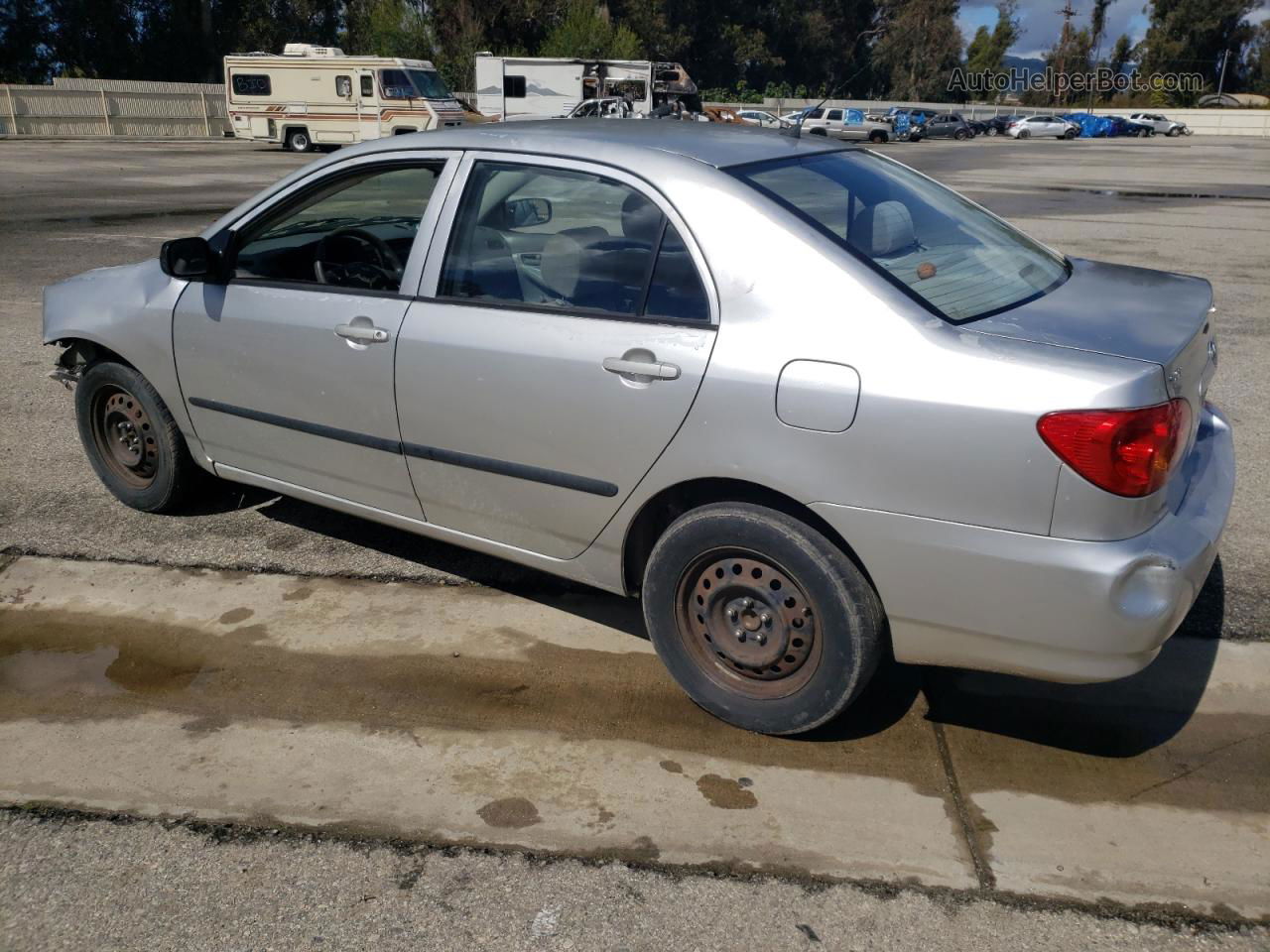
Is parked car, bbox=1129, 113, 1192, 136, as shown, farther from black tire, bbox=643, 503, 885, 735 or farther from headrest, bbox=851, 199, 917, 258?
black tire, bbox=643, 503, 885, 735

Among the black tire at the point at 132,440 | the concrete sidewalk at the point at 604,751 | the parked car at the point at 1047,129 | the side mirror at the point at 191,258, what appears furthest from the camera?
the parked car at the point at 1047,129

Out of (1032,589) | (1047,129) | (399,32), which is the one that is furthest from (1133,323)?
(1047,129)

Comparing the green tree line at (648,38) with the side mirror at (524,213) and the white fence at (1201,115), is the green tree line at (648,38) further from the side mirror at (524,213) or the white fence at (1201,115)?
the side mirror at (524,213)

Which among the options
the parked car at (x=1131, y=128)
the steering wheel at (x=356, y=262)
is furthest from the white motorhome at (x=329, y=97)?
the parked car at (x=1131, y=128)

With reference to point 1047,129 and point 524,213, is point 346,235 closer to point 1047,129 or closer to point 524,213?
point 524,213

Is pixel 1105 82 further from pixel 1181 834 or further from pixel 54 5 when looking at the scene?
pixel 1181 834

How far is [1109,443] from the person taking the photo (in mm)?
2619

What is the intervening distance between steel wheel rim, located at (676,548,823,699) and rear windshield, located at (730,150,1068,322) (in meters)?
0.87

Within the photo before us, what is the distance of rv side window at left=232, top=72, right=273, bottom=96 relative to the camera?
32.9 m

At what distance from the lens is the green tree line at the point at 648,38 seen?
54.1 metres

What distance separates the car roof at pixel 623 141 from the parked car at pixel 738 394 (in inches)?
0.7

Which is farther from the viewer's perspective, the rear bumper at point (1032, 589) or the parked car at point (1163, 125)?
the parked car at point (1163, 125)

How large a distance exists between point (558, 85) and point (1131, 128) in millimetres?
40171

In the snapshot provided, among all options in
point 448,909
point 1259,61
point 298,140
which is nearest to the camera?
point 448,909
